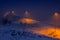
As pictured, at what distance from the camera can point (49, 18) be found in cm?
2253

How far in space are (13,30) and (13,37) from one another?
5.97 feet

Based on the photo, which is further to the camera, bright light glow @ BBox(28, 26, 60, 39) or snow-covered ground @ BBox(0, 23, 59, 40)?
bright light glow @ BBox(28, 26, 60, 39)

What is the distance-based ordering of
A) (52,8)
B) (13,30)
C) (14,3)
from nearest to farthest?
(13,30)
(52,8)
(14,3)

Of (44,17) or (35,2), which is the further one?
(35,2)

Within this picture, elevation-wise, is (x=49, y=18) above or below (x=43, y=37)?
above

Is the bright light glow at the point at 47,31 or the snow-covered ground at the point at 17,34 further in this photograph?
the bright light glow at the point at 47,31

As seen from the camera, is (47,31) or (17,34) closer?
(17,34)

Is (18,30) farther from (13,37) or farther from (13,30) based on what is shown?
(13,37)

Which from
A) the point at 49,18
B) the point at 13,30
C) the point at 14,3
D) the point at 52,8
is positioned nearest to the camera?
the point at 13,30

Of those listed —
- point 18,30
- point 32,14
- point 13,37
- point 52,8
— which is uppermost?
point 52,8

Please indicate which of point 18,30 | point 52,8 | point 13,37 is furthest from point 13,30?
point 52,8

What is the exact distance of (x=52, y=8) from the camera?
26.7 m

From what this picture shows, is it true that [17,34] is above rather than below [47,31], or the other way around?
below

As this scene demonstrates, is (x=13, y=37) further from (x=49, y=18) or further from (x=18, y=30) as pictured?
(x=49, y=18)
